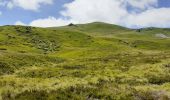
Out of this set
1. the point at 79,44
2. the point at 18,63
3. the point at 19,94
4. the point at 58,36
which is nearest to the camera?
the point at 19,94

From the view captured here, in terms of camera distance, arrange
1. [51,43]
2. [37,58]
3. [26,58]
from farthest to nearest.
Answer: [51,43] < [37,58] < [26,58]

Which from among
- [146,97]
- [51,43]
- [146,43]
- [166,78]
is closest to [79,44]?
[51,43]

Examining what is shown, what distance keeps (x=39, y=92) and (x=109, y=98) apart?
328 centimetres

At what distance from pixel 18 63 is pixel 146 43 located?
134206 millimetres

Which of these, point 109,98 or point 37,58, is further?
point 37,58

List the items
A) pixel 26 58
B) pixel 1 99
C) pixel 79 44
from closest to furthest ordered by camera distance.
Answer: pixel 1 99 < pixel 26 58 < pixel 79 44

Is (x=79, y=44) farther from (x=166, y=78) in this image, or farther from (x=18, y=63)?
(x=166, y=78)

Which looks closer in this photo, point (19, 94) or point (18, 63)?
point (19, 94)

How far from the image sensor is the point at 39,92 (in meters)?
16.9

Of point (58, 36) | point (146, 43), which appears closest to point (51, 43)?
point (58, 36)

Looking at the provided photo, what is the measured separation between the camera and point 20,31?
186 m

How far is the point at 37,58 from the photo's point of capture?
217 ft

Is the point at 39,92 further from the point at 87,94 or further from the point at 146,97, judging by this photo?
the point at 146,97

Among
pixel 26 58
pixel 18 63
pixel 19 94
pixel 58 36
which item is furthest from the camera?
pixel 58 36
